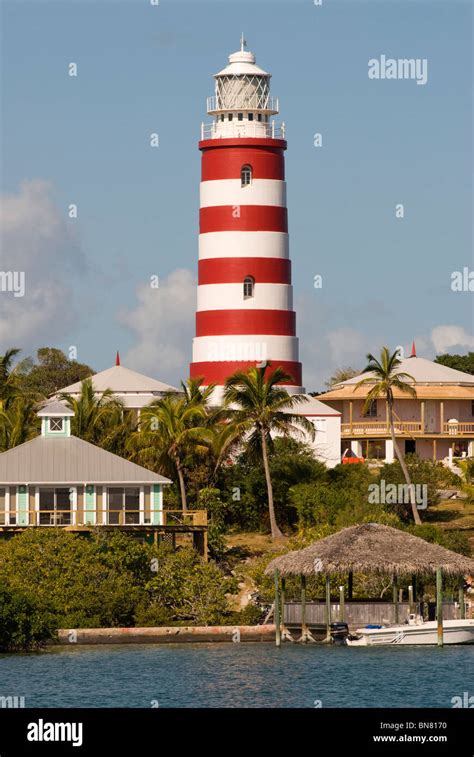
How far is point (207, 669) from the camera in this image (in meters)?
51.0

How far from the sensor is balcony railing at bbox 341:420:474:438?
288 ft

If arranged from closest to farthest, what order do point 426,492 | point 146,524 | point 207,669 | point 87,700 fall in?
point 87,700 → point 207,669 → point 146,524 → point 426,492

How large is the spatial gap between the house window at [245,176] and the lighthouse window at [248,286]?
11.8 feet

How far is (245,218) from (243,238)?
768 millimetres

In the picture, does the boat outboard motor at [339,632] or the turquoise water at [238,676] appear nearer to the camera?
the turquoise water at [238,676]

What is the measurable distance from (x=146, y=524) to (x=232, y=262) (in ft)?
55.2

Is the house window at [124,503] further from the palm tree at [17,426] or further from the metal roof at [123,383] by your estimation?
the metal roof at [123,383]

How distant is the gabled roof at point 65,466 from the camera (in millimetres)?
63500

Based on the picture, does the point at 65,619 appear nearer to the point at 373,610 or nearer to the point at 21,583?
the point at 21,583

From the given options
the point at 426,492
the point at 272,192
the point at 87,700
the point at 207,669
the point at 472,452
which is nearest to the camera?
the point at 87,700

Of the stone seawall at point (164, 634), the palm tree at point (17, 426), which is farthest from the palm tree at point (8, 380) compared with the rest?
the stone seawall at point (164, 634)

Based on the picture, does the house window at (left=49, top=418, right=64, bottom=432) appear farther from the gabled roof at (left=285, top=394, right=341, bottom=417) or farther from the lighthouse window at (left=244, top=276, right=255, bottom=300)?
the gabled roof at (left=285, top=394, right=341, bottom=417)

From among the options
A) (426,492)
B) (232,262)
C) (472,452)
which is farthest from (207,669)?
(472,452)

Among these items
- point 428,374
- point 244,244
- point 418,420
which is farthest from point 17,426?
point 428,374
